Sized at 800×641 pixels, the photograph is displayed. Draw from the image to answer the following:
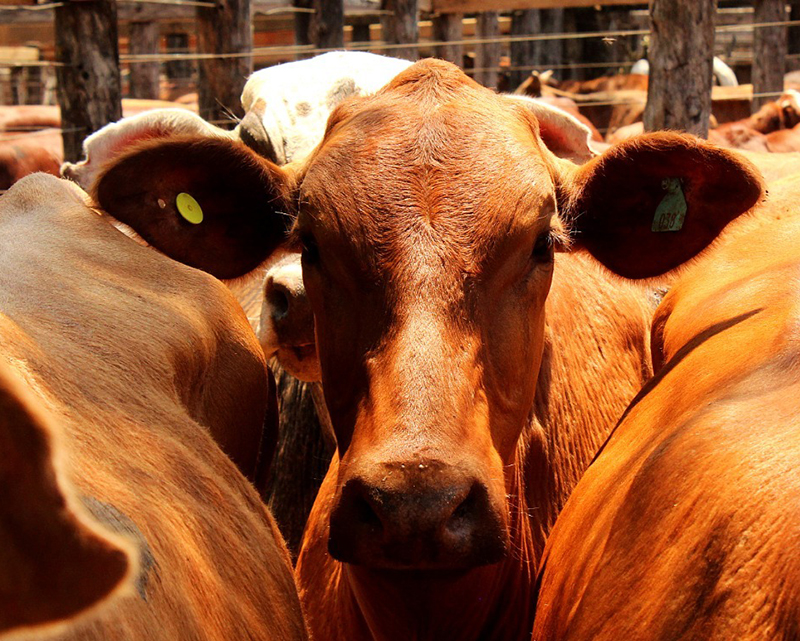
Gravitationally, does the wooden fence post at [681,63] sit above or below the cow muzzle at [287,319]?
above

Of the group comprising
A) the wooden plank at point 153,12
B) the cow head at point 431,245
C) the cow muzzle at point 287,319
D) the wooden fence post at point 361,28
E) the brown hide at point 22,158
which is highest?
the wooden plank at point 153,12

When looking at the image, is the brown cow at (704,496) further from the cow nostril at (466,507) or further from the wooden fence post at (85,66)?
the wooden fence post at (85,66)

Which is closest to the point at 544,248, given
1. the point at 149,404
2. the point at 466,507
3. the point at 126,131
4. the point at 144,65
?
the point at 466,507

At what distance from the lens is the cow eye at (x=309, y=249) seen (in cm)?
315

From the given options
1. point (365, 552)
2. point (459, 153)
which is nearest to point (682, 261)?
point (459, 153)

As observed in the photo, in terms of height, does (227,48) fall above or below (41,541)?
above

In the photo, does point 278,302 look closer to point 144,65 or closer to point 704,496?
point 704,496

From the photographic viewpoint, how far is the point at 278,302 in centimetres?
433

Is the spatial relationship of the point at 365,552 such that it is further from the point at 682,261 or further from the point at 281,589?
the point at 682,261

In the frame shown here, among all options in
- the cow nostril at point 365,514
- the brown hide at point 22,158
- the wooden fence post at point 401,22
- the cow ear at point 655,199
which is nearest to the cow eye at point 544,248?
the cow ear at point 655,199

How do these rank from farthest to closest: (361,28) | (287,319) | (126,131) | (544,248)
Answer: (361,28) < (126,131) < (287,319) < (544,248)

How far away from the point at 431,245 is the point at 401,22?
8.36 metres

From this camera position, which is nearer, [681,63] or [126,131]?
[126,131]

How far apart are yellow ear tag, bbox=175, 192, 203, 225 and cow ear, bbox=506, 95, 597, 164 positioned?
2452mm
